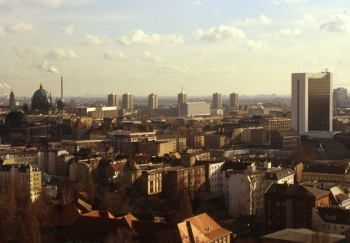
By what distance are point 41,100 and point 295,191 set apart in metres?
60.2

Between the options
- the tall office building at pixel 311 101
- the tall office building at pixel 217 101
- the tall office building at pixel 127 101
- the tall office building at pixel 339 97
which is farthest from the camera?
the tall office building at pixel 217 101

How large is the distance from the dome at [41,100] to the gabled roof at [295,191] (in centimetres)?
5822

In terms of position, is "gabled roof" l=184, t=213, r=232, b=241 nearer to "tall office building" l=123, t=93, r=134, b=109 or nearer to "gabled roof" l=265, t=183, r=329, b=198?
"gabled roof" l=265, t=183, r=329, b=198

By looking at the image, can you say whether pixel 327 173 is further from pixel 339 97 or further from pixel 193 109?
pixel 339 97

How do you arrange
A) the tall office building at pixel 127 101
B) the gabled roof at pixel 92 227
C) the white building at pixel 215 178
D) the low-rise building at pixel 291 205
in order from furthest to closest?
the tall office building at pixel 127 101
the white building at pixel 215 178
the low-rise building at pixel 291 205
the gabled roof at pixel 92 227

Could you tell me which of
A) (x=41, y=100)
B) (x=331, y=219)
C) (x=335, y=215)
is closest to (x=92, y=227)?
(x=331, y=219)

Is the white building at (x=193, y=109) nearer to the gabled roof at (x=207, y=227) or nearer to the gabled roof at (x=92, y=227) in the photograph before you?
the gabled roof at (x=207, y=227)

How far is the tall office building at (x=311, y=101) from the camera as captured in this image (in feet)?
219

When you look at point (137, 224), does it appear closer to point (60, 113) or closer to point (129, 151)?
point (129, 151)

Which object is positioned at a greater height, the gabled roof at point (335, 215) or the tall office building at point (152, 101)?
the tall office building at point (152, 101)

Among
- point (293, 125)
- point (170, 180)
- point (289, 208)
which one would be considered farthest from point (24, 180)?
point (293, 125)

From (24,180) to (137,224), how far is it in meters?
13.3

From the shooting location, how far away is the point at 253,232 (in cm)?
2520

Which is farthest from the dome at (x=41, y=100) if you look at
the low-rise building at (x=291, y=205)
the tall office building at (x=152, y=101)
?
the tall office building at (x=152, y=101)
